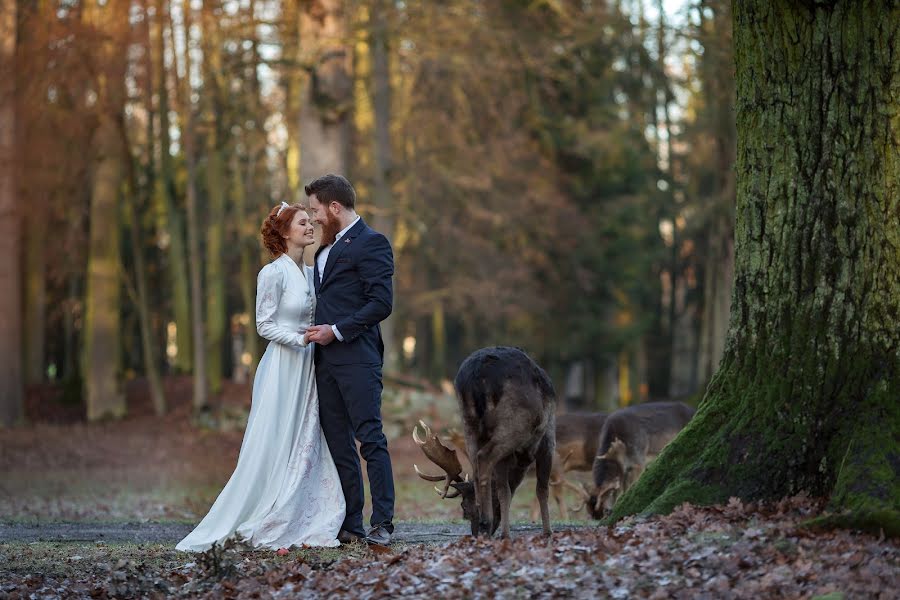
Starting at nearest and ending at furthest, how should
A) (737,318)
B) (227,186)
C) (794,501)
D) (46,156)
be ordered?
1. (794,501)
2. (737,318)
3. (46,156)
4. (227,186)

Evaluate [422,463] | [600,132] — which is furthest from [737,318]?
[600,132]

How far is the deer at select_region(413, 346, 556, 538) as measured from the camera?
31.6ft

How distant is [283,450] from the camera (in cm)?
1027

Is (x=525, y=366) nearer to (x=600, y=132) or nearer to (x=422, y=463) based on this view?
(x=422, y=463)

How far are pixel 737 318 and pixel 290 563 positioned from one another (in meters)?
3.44

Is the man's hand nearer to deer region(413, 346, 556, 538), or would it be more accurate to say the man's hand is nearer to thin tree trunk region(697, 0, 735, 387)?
deer region(413, 346, 556, 538)

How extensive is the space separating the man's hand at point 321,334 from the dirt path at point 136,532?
5.88 feet

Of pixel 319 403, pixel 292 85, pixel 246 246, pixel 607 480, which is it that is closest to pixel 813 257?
pixel 319 403

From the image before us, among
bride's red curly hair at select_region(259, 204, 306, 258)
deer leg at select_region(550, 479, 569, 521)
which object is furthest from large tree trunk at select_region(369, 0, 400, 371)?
bride's red curly hair at select_region(259, 204, 306, 258)

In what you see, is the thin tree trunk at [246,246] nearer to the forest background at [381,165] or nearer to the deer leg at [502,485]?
the forest background at [381,165]

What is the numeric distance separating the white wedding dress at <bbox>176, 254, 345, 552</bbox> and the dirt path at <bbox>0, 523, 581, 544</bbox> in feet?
3.13

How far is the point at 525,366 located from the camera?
32.2ft

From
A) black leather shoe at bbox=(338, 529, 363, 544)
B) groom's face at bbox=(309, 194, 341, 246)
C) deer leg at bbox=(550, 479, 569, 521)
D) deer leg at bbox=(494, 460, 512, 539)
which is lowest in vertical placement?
deer leg at bbox=(550, 479, 569, 521)

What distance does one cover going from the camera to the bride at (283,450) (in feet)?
33.1
